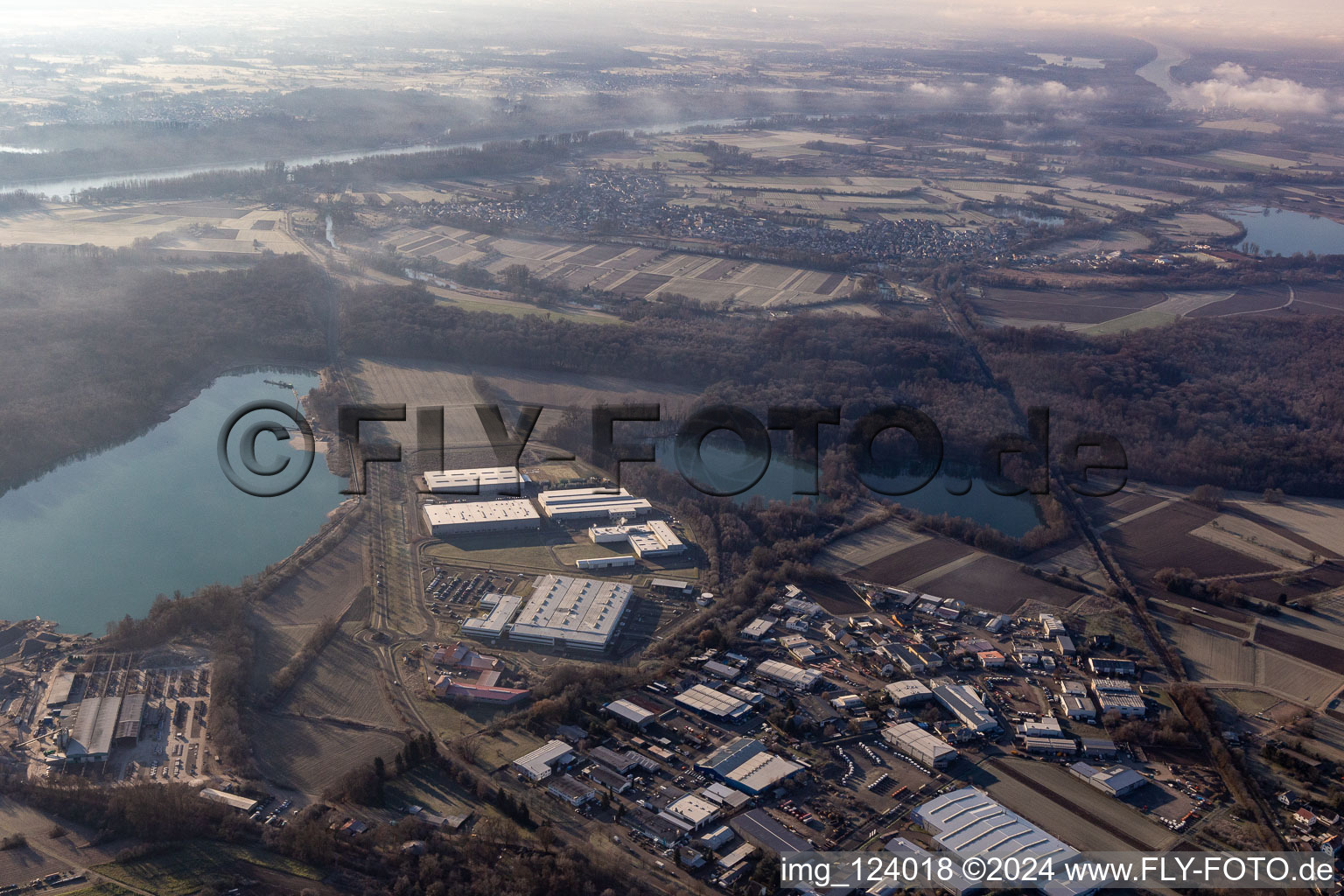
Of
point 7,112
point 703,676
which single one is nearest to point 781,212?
point 703,676

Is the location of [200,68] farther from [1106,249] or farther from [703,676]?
[703,676]

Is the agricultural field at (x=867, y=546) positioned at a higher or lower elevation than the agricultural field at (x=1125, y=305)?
lower

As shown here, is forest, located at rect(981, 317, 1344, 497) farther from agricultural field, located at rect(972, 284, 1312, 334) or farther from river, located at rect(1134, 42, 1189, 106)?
river, located at rect(1134, 42, 1189, 106)

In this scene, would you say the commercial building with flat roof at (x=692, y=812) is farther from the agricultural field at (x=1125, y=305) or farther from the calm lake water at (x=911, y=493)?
the agricultural field at (x=1125, y=305)

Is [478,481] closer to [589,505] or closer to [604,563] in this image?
Result: [589,505]

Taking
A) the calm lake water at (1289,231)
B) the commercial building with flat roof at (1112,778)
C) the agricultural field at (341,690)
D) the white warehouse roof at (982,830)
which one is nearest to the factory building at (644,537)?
the agricultural field at (341,690)
